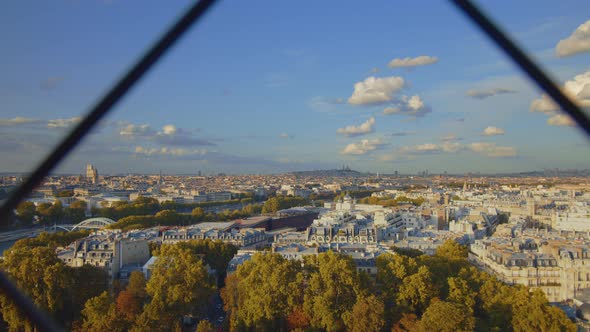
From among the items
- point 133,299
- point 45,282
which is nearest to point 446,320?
point 133,299

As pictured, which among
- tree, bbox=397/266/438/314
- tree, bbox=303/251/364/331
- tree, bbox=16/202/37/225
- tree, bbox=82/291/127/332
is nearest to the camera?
tree, bbox=82/291/127/332

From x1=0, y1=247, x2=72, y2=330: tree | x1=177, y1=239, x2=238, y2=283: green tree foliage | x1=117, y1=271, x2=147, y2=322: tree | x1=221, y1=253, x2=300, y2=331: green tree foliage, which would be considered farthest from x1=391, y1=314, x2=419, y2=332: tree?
x1=177, y1=239, x2=238, y2=283: green tree foliage

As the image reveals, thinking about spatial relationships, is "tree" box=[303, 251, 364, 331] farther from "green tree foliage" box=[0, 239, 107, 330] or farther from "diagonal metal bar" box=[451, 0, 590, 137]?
"diagonal metal bar" box=[451, 0, 590, 137]

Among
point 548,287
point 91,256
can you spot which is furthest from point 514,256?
point 91,256

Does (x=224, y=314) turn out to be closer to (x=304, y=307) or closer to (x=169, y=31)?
(x=304, y=307)

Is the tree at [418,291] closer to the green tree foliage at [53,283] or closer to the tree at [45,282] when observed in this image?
the green tree foliage at [53,283]

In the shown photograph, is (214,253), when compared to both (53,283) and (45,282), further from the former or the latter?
(45,282)
